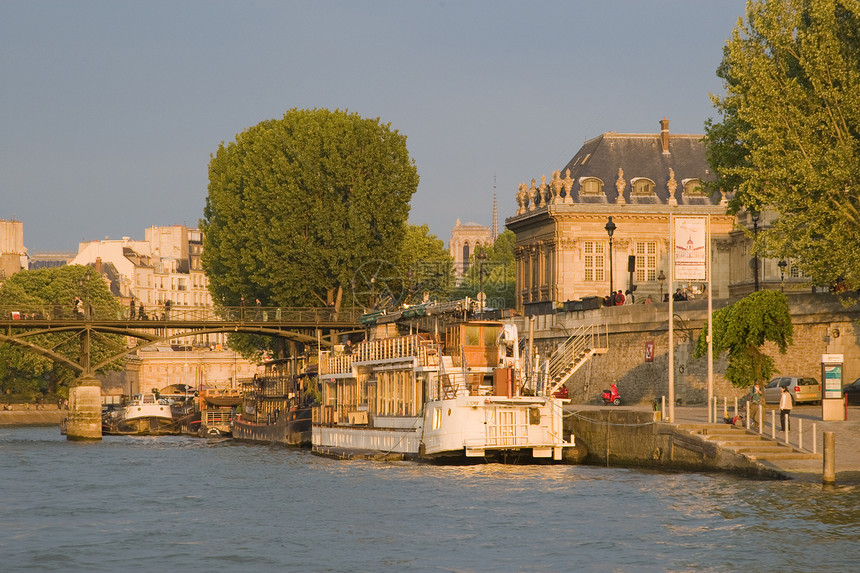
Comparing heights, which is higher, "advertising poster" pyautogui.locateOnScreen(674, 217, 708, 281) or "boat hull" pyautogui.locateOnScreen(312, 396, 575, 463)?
"advertising poster" pyautogui.locateOnScreen(674, 217, 708, 281)

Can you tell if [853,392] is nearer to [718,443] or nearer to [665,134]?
[718,443]

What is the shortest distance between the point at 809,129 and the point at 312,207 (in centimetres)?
4055

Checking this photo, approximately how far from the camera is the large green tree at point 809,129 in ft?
135

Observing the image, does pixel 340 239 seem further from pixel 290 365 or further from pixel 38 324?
pixel 38 324

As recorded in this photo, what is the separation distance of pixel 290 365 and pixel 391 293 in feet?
27.0

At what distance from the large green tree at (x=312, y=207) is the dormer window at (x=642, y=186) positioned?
42.6ft

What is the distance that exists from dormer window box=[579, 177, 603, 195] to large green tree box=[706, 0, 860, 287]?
3640 cm

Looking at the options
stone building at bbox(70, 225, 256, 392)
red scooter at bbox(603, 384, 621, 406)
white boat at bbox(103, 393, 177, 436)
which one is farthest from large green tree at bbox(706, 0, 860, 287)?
stone building at bbox(70, 225, 256, 392)

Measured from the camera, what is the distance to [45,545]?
29.5 metres

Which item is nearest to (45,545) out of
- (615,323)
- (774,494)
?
(774,494)

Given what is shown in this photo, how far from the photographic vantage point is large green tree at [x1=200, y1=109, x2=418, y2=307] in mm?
77250

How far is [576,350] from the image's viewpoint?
180 ft

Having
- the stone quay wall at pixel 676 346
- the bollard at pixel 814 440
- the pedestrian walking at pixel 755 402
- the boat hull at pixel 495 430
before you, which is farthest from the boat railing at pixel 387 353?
the bollard at pixel 814 440

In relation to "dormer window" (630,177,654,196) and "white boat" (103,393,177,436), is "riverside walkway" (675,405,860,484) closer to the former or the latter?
"dormer window" (630,177,654,196)
